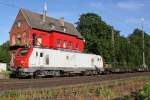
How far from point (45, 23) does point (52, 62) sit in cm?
2826

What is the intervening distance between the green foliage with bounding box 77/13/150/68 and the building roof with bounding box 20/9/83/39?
7.58 m

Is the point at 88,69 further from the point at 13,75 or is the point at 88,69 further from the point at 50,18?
the point at 50,18

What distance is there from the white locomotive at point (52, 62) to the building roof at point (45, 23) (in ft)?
61.5

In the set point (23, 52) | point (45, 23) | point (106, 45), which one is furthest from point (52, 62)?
point (106, 45)

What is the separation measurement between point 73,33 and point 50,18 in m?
6.08

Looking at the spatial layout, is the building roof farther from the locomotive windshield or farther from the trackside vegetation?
the locomotive windshield

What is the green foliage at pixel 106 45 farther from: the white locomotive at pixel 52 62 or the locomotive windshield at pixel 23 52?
the locomotive windshield at pixel 23 52

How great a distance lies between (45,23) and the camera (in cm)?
6425

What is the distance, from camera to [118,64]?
59.2 metres

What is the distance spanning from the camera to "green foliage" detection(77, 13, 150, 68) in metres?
66.2

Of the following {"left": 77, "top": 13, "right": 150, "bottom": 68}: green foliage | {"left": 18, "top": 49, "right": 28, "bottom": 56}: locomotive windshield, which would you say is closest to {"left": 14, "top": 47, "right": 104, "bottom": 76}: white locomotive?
{"left": 18, "top": 49, "right": 28, "bottom": 56}: locomotive windshield

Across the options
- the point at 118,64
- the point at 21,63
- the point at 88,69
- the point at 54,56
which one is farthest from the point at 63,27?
the point at 21,63

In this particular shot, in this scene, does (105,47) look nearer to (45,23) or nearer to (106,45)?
(106,45)

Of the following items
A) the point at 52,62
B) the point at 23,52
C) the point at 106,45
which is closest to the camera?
the point at 23,52
